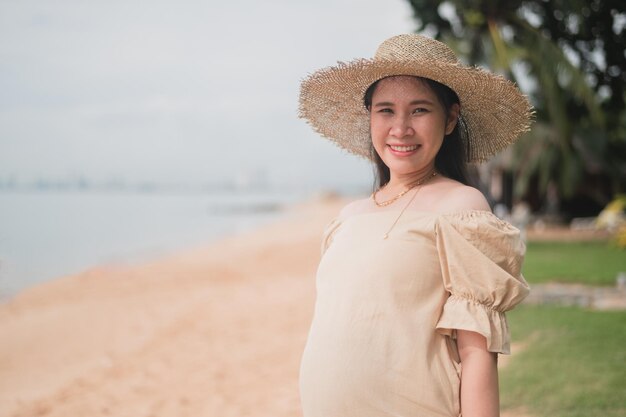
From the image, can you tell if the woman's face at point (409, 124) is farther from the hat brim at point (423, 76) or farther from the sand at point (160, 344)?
the sand at point (160, 344)

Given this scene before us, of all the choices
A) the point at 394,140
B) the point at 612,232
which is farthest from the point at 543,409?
the point at 612,232

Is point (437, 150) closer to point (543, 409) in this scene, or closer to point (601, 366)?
point (543, 409)

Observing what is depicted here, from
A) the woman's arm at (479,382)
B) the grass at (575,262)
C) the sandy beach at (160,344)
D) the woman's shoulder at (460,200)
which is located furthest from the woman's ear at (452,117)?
the grass at (575,262)

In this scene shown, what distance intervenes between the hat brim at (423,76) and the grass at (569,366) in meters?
2.79

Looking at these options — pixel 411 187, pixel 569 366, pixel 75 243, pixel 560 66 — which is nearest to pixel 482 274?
pixel 411 187

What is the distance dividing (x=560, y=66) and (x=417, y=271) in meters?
8.47

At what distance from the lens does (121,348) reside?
803 centimetres

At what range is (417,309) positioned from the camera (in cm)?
155

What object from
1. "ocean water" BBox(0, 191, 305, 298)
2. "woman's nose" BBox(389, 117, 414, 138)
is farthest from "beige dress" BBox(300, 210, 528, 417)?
"ocean water" BBox(0, 191, 305, 298)

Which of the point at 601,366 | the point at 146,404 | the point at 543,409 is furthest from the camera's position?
the point at 146,404

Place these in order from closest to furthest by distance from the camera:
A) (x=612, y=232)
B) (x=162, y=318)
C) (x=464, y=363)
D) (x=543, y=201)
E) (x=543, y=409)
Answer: (x=464, y=363) → (x=543, y=409) → (x=162, y=318) → (x=612, y=232) → (x=543, y=201)

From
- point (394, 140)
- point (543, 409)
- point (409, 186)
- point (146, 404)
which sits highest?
point (394, 140)

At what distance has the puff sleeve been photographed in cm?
148

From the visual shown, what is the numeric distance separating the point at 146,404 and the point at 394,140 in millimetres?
4526
